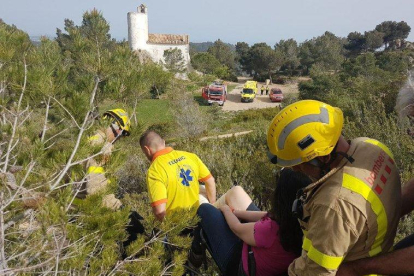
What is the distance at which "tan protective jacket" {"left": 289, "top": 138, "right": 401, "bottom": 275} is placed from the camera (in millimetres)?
1514

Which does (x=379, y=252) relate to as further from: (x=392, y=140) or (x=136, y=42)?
(x=136, y=42)

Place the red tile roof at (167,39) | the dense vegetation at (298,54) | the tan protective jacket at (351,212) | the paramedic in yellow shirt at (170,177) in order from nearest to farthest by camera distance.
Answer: the tan protective jacket at (351,212) < the paramedic in yellow shirt at (170,177) < the red tile roof at (167,39) < the dense vegetation at (298,54)

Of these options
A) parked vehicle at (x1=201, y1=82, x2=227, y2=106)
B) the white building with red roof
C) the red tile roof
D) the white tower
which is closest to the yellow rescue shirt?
parked vehicle at (x1=201, y1=82, x2=227, y2=106)

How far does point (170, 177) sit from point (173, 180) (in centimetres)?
4

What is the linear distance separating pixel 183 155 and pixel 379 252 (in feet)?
6.16

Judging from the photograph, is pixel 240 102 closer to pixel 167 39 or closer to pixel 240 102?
pixel 240 102

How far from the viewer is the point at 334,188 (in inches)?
61.2

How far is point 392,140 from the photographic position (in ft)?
17.0

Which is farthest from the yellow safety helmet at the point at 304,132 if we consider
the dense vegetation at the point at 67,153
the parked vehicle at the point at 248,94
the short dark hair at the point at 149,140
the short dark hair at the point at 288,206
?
the parked vehicle at the point at 248,94

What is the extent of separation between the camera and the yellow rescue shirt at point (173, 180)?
290 cm

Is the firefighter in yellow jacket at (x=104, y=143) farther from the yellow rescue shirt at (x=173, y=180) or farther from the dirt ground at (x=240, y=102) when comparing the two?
the dirt ground at (x=240, y=102)

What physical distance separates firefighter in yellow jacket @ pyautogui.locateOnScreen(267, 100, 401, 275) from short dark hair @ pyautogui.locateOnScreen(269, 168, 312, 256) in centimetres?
15

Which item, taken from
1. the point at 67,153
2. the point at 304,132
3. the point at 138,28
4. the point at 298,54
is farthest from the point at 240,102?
the point at 304,132

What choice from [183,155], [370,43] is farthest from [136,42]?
[183,155]
